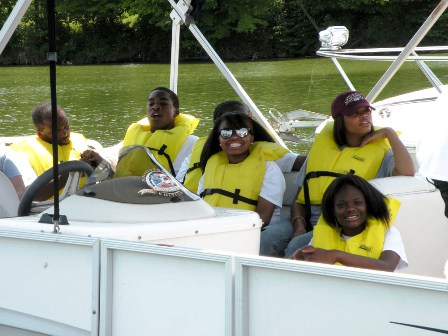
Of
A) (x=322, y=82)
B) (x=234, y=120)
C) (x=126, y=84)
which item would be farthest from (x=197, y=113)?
(x=234, y=120)

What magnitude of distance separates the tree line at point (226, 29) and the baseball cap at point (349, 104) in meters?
11.8

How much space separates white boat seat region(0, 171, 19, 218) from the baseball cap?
4.87 feet

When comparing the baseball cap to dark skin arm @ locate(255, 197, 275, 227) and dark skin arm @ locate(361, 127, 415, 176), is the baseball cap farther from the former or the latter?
dark skin arm @ locate(255, 197, 275, 227)

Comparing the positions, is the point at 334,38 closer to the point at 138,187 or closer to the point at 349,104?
the point at 349,104

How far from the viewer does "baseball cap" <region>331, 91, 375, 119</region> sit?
13.9 feet

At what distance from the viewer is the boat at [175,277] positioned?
8.63 ft

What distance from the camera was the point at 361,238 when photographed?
11.5 feet

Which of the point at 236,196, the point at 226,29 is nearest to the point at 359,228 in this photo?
the point at 236,196

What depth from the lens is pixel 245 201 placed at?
4387 millimetres

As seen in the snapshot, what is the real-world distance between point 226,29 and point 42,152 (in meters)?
18.6

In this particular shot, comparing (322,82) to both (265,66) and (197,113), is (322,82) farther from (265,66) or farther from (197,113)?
(265,66)

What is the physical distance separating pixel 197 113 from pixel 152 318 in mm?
12986

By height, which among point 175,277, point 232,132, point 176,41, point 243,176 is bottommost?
point 175,277

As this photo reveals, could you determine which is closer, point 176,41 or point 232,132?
point 232,132
